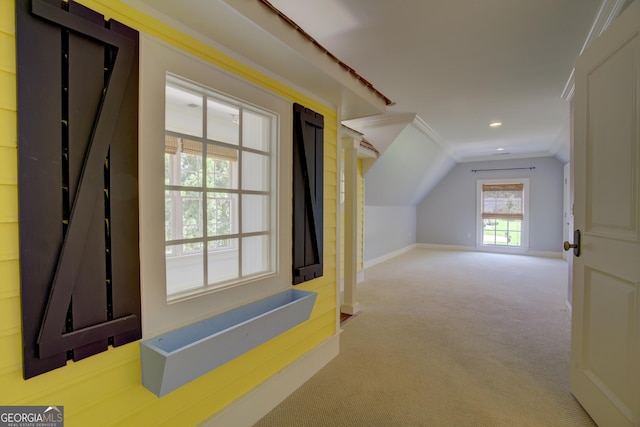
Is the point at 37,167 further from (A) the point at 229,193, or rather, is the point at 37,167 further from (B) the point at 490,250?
(B) the point at 490,250

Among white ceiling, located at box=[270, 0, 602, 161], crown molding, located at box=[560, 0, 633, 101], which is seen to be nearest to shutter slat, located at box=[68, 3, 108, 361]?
white ceiling, located at box=[270, 0, 602, 161]

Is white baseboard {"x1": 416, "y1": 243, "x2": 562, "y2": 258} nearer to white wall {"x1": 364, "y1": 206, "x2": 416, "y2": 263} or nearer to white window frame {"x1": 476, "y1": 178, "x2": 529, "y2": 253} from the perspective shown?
white window frame {"x1": 476, "y1": 178, "x2": 529, "y2": 253}

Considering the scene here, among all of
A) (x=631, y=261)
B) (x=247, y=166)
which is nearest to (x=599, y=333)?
(x=631, y=261)

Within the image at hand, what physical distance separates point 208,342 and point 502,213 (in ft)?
25.2

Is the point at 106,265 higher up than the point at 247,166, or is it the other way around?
the point at 247,166

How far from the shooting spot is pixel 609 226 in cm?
143

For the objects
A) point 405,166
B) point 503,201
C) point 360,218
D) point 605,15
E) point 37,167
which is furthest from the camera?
point 503,201

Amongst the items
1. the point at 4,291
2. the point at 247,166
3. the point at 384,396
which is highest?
the point at 247,166

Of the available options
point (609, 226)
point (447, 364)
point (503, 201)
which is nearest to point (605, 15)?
point (609, 226)

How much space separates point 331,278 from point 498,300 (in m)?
2.60

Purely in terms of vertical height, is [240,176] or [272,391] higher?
[240,176]

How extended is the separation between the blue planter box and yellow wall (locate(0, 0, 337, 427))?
10 centimetres

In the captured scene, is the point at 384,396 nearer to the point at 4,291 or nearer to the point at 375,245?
the point at 4,291

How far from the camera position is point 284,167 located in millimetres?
1817
